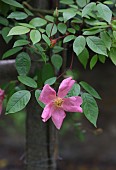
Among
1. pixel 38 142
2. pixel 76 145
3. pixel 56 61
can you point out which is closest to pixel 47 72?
pixel 56 61

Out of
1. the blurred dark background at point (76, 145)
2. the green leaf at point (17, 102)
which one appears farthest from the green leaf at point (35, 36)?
the blurred dark background at point (76, 145)

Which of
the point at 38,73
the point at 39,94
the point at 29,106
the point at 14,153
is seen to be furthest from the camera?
the point at 14,153

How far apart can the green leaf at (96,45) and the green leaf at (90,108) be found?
0.10 meters

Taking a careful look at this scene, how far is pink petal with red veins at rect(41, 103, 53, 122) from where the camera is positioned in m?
0.80

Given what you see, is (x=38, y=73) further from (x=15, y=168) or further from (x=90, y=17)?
(x=15, y=168)

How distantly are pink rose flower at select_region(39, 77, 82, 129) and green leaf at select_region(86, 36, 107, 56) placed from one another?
81 mm

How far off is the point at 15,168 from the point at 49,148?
1612 millimetres

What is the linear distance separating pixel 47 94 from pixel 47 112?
0.03 m

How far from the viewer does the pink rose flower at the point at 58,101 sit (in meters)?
0.81

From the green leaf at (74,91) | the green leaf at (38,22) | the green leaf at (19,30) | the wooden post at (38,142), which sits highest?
the green leaf at (19,30)

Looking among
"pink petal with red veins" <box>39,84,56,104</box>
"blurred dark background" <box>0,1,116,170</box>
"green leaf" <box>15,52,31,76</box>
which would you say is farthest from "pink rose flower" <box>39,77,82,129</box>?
"blurred dark background" <box>0,1,116,170</box>

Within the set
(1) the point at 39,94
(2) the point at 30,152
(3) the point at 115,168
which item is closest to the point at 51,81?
(1) the point at 39,94

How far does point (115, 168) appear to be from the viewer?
2.80 meters

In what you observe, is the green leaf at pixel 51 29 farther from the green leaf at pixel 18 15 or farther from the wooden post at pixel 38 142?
the wooden post at pixel 38 142
